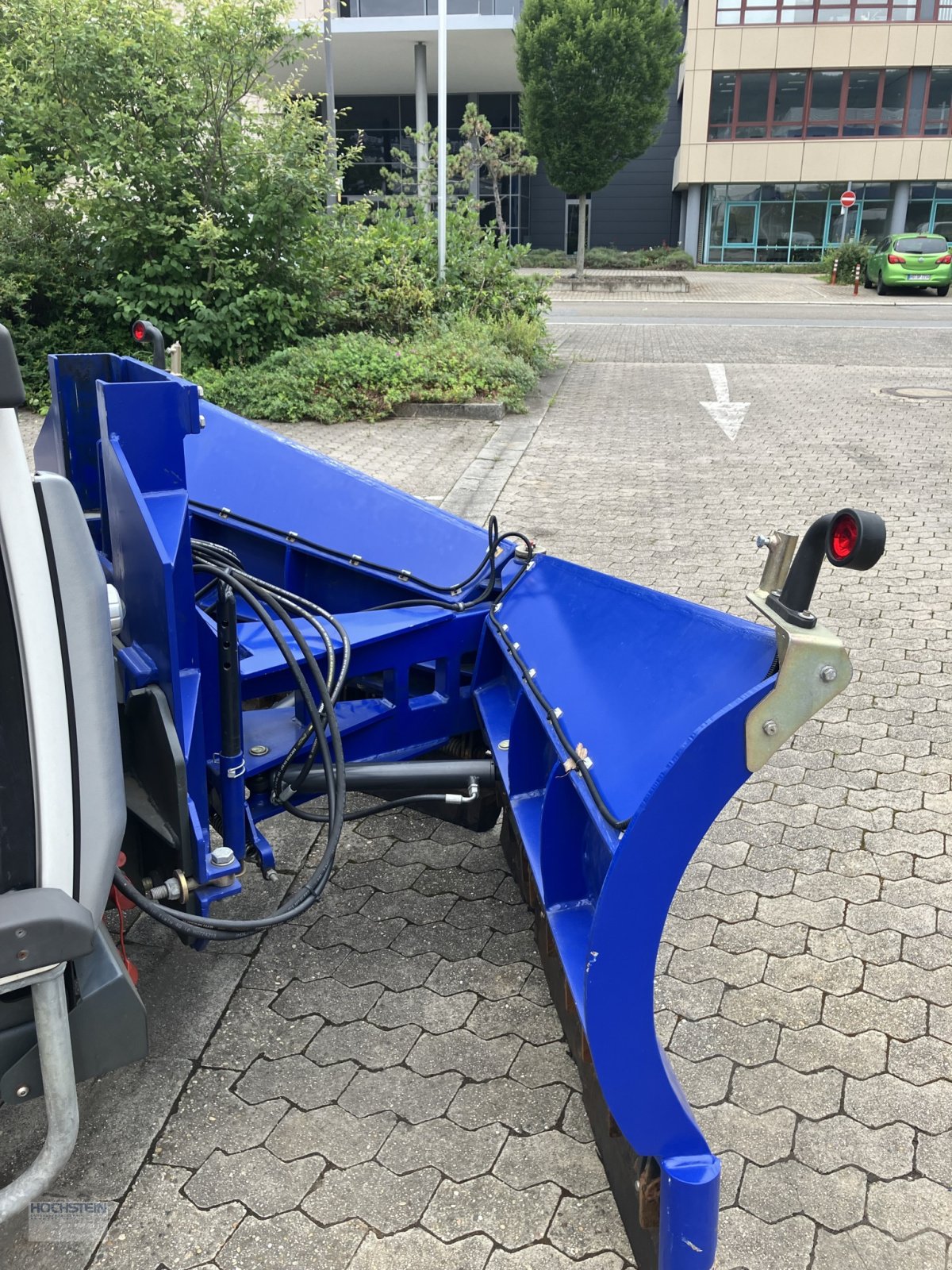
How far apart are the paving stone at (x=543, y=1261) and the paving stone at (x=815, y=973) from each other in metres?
1.04

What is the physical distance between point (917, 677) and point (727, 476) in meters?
4.40

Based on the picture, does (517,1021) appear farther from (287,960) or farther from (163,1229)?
(163,1229)

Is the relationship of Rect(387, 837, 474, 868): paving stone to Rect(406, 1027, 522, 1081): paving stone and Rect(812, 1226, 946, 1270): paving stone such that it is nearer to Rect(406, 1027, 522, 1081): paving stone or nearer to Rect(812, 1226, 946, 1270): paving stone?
Rect(406, 1027, 522, 1081): paving stone

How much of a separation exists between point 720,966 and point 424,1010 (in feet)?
2.85

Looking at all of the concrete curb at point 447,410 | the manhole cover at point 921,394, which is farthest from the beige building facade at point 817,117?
the concrete curb at point 447,410

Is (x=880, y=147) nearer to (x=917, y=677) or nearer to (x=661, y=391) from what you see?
(x=661, y=391)

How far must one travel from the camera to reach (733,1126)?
2.45 meters

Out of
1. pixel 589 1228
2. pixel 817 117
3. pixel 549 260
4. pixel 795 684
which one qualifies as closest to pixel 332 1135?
pixel 589 1228

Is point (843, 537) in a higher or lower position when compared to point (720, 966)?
higher

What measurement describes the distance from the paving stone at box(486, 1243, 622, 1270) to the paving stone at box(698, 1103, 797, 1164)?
405mm

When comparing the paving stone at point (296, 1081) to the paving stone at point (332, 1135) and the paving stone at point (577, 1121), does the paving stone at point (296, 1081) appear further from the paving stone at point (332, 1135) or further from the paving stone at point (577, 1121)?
the paving stone at point (577, 1121)

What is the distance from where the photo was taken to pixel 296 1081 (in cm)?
256

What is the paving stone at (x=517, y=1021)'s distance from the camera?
2709mm

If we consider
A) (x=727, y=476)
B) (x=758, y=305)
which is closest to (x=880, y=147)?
(x=758, y=305)
